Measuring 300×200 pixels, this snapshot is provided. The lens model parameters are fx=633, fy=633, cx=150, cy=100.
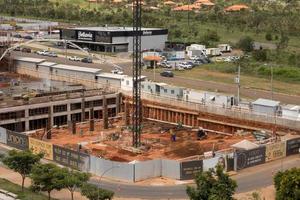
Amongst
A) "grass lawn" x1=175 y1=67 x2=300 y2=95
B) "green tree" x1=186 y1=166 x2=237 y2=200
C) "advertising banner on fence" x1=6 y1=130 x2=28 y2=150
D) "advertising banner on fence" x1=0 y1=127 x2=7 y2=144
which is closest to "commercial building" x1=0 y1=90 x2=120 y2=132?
"advertising banner on fence" x1=0 y1=127 x2=7 y2=144

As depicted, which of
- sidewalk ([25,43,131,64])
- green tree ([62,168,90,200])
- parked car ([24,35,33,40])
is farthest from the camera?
parked car ([24,35,33,40])

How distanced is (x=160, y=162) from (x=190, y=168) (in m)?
2.50

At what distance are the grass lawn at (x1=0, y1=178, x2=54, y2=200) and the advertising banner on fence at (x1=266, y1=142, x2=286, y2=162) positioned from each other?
21.0m

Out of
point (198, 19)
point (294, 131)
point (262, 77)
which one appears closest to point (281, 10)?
point (198, 19)

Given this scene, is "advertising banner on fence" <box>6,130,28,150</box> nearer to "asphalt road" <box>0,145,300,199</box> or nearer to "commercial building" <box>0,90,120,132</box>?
"commercial building" <box>0,90,120,132</box>

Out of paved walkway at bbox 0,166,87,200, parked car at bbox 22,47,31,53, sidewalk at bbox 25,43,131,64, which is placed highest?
parked car at bbox 22,47,31,53

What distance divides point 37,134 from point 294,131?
87.8 ft

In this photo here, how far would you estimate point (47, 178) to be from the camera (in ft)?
143

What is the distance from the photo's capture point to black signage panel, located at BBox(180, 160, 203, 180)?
50156mm

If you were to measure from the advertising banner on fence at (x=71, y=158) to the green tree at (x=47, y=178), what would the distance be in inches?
305

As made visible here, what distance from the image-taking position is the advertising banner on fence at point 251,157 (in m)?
53.2

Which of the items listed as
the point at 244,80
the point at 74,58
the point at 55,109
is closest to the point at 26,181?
the point at 55,109

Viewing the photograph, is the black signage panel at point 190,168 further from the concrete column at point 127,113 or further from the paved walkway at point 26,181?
the concrete column at point 127,113

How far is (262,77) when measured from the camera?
93.8 m
